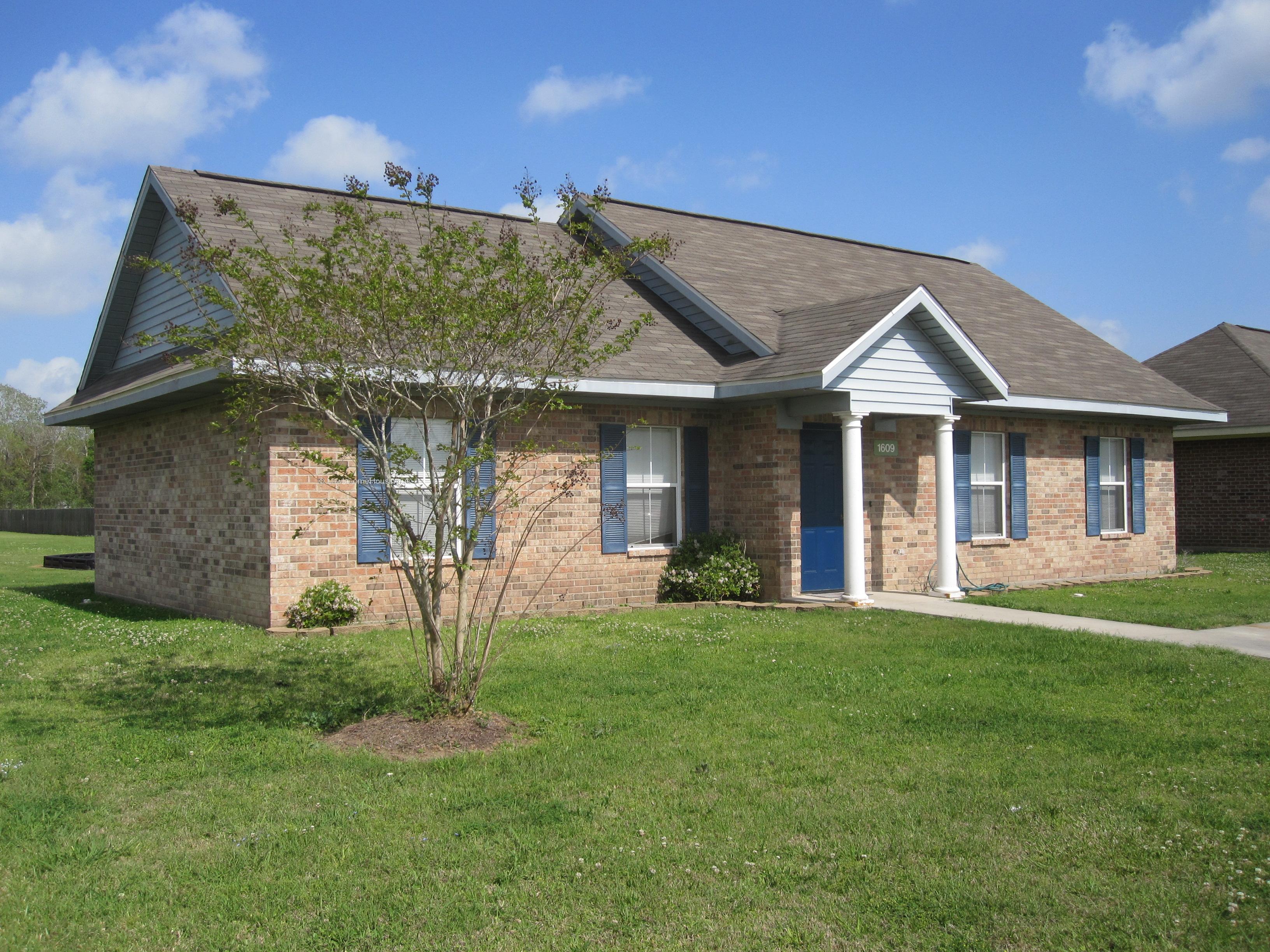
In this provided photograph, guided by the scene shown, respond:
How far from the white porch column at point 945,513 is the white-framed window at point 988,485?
6.06 feet

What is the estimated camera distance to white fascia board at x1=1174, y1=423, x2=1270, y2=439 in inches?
926

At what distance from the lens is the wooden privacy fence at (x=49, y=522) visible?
1971 inches

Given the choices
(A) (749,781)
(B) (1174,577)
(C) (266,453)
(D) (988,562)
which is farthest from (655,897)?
(B) (1174,577)

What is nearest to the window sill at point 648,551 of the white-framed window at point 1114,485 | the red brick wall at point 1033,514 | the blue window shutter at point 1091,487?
the red brick wall at point 1033,514

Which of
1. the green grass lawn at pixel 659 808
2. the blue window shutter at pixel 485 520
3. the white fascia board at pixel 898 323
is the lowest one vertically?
the green grass lawn at pixel 659 808

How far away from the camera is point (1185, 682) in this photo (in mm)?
8820

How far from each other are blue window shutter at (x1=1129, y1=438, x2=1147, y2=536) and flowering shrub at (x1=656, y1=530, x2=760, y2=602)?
8.83 metres

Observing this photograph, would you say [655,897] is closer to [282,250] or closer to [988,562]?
[282,250]

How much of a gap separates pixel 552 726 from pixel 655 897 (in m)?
2.93

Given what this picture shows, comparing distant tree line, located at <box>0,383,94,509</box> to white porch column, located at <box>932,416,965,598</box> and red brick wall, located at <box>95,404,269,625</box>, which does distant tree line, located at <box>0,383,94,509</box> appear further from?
white porch column, located at <box>932,416,965,598</box>

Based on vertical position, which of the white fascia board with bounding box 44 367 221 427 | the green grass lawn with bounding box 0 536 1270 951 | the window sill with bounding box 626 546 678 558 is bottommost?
the green grass lawn with bounding box 0 536 1270 951

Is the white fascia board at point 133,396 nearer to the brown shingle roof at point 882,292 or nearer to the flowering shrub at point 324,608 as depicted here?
the flowering shrub at point 324,608

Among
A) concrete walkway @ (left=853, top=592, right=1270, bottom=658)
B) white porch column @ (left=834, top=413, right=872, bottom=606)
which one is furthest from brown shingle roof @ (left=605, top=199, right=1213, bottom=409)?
concrete walkway @ (left=853, top=592, right=1270, bottom=658)

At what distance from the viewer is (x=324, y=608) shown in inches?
458
